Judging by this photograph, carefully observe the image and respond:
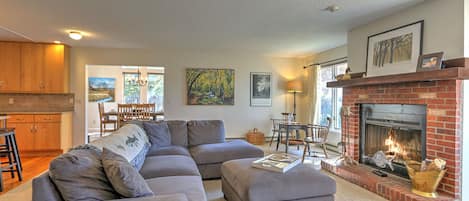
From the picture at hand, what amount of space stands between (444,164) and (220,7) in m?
2.98

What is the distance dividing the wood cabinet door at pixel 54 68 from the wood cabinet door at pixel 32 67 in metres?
0.07

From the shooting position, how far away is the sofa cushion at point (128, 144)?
2234mm

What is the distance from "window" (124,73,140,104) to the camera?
935 cm

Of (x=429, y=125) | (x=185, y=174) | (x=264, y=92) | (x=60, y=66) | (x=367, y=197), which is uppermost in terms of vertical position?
(x=60, y=66)

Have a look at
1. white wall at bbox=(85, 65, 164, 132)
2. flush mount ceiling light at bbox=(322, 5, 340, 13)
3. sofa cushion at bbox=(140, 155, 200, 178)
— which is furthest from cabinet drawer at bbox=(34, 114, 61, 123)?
flush mount ceiling light at bbox=(322, 5, 340, 13)

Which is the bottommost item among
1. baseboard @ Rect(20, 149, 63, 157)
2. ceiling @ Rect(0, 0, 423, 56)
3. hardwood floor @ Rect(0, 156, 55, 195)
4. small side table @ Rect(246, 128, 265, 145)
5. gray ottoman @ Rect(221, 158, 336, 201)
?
hardwood floor @ Rect(0, 156, 55, 195)

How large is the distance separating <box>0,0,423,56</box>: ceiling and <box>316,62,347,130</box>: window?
53cm

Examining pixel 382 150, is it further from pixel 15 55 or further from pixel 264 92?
pixel 15 55

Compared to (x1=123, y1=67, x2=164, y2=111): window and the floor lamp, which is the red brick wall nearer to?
the floor lamp

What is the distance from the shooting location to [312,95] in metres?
6.47


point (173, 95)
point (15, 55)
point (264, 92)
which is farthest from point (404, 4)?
point (15, 55)

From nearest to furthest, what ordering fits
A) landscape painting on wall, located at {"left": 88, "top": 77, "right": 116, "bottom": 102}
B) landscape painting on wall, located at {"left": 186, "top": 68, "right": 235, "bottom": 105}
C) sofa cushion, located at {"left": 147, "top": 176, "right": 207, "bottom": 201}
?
1. sofa cushion, located at {"left": 147, "top": 176, "right": 207, "bottom": 201}
2. landscape painting on wall, located at {"left": 186, "top": 68, "right": 235, "bottom": 105}
3. landscape painting on wall, located at {"left": 88, "top": 77, "right": 116, "bottom": 102}

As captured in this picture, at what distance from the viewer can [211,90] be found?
659 centimetres

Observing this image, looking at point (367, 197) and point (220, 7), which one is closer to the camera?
point (367, 197)
